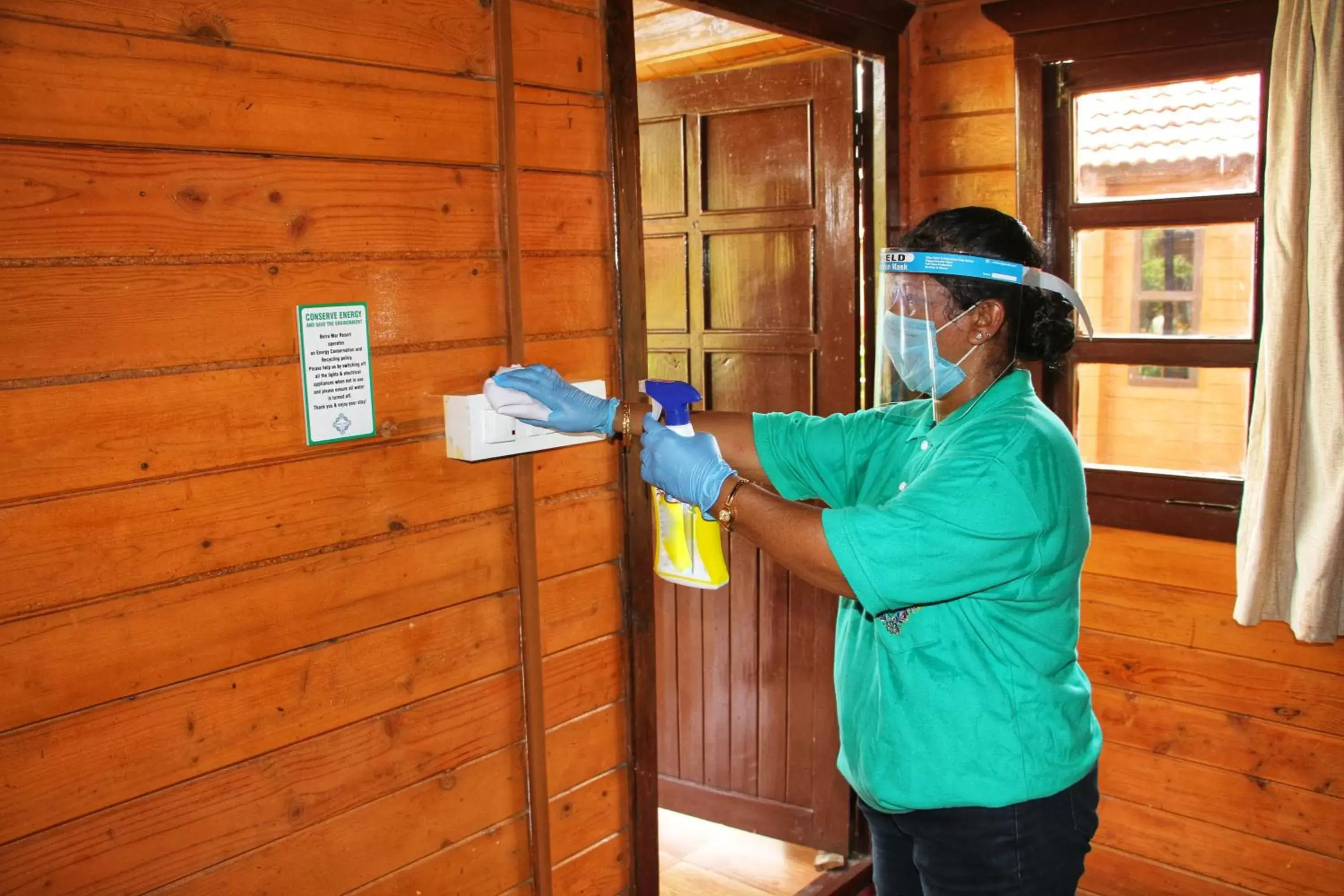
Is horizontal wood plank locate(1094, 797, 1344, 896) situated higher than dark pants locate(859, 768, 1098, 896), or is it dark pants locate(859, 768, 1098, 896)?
dark pants locate(859, 768, 1098, 896)

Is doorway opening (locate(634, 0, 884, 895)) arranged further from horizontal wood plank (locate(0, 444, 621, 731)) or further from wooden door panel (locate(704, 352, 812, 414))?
horizontal wood plank (locate(0, 444, 621, 731))

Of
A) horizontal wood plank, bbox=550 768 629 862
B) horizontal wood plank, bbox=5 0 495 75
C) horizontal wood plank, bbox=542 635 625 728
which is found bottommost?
horizontal wood plank, bbox=550 768 629 862

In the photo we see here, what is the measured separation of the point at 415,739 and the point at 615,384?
2.15 ft

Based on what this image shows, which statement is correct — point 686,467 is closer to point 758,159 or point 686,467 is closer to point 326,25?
point 326,25

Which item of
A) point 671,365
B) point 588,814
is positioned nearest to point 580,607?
point 588,814

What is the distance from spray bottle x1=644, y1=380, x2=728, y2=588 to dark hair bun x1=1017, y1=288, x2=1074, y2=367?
0.49 meters

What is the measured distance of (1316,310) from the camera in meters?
2.04

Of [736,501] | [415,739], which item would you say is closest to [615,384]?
[736,501]

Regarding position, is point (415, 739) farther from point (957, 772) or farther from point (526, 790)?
point (957, 772)

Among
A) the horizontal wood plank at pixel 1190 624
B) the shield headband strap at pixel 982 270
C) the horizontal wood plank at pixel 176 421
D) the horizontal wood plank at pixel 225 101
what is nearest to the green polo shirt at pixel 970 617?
the shield headband strap at pixel 982 270

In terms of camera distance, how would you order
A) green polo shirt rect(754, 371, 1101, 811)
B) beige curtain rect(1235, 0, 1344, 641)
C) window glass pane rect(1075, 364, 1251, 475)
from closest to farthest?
green polo shirt rect(754, 371, 1101, 811), beige curtain rect(1235, 0, 1344, 641), window glass pane rect(1075, 364, 1251, 475)

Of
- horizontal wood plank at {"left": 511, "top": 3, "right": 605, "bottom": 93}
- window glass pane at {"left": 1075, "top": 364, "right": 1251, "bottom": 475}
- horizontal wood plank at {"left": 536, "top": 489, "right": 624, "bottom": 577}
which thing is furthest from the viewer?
window glass pane at {"left": 1075, "top": 364, "right": 1251, "bottom": 475}

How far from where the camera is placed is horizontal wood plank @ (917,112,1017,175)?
99.2 inches

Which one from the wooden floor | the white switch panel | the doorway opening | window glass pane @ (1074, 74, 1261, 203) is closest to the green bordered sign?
the white switch panel
